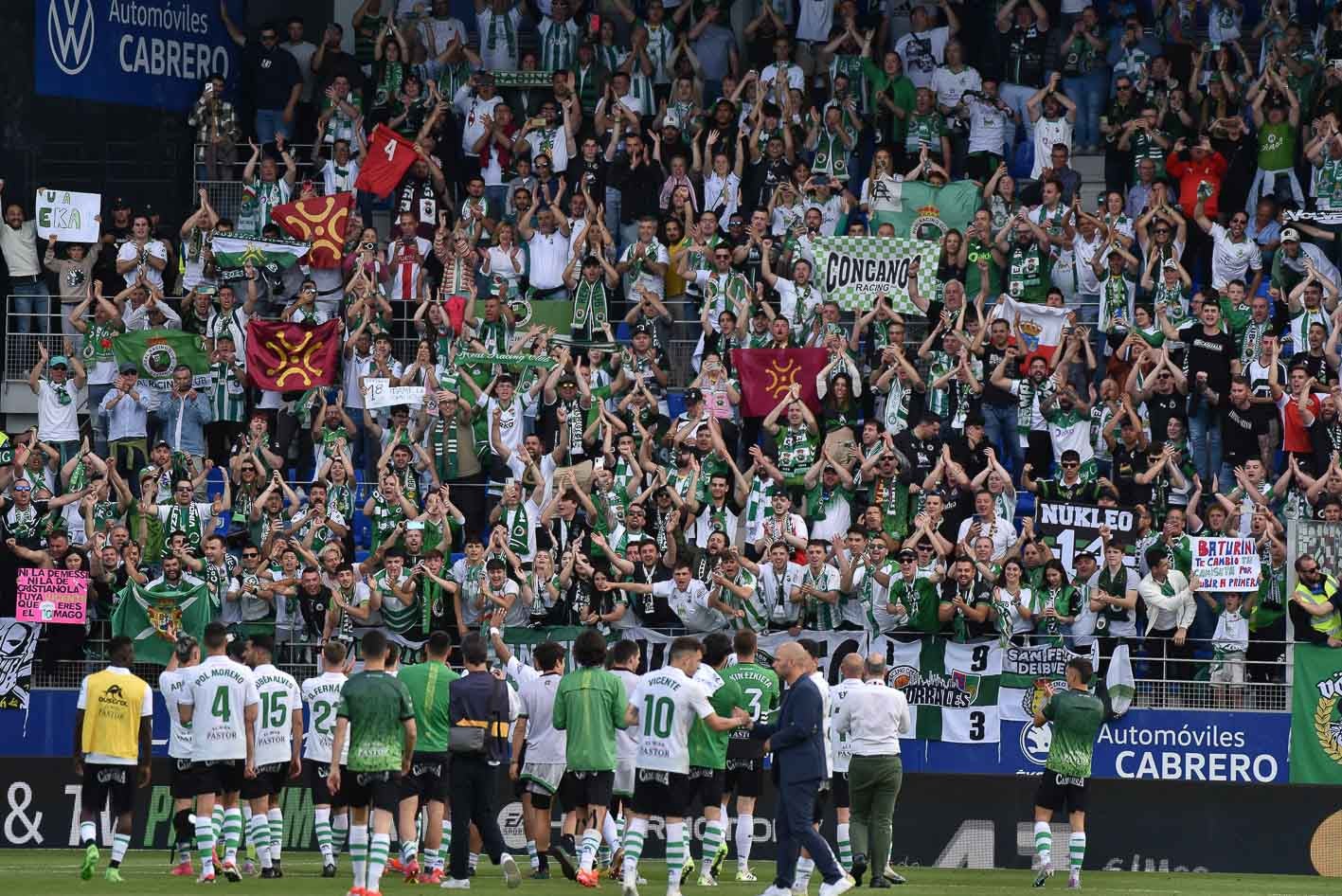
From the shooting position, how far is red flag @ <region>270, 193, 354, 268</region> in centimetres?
3081

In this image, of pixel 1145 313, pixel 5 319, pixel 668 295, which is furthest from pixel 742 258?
pixel 5 319

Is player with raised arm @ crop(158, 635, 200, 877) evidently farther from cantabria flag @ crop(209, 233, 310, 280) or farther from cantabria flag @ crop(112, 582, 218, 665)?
cantabria flag @ crop(209, 233, 310, 280)

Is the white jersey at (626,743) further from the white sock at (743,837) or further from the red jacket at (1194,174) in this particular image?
the red jacket at (1194,174)

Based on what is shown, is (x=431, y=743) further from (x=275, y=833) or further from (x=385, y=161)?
(x=385, y=161)

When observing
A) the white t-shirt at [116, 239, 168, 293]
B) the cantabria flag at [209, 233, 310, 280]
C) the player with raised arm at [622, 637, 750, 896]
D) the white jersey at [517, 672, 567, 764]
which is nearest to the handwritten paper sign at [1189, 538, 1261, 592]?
the white jersey at [517, 672, 567, 764]

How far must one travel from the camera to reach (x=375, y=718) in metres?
17.3

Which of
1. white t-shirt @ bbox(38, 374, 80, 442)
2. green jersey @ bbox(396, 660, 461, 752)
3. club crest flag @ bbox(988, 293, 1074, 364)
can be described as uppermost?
club crest flag @ bbox(988, 293, 1074, 364)

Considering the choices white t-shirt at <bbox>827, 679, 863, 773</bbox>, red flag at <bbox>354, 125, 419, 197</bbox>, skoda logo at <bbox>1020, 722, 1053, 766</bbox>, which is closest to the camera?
white t-shirt at <bbox>827, 679, 863, 773</bbox>

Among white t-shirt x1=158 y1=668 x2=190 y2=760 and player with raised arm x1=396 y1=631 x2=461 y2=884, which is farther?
white t-shirt x1=158 y1=668 x2=190 y2=760

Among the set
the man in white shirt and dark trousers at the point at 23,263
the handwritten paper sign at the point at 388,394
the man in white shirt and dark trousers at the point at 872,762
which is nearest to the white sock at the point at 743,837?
the man in white shirt and dark trousers at the point at 872,762

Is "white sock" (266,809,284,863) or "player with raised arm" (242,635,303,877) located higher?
"player with raised arm" (242,635,303,877)

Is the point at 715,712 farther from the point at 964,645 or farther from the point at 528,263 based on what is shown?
the point at 528,263

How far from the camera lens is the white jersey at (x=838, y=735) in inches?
767

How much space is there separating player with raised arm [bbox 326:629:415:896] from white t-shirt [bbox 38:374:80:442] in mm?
13702
